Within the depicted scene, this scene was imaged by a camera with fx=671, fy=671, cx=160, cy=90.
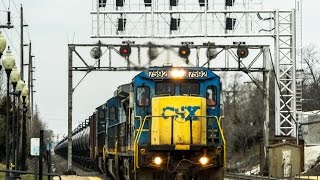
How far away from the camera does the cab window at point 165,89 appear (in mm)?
19469

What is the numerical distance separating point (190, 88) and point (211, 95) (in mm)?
670

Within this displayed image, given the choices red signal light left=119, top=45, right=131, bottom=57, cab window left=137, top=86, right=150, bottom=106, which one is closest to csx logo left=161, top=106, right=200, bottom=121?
cab window left=137, top=86, right=150, bottom=106

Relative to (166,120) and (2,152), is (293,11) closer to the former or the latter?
(166,120)

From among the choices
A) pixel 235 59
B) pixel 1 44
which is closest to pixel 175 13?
pixel 235 59

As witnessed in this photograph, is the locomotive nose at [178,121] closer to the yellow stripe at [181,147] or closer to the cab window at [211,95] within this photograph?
the yellow stripe at [181,147]

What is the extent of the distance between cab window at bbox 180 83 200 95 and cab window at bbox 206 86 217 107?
0.31m

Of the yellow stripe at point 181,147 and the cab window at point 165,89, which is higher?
the cab window at point 165,89

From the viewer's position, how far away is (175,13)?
38.3m

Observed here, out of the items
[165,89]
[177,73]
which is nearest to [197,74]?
[177,73]

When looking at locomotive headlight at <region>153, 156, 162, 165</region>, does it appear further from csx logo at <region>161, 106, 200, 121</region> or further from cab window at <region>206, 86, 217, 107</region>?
cab window at <region>206, 86, 217, 107</region>

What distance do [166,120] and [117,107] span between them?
258 inches

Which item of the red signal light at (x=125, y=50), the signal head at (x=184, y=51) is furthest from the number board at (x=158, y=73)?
the red signal light at (x=125, y=50)

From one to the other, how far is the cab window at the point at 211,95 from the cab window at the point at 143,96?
5.74ft

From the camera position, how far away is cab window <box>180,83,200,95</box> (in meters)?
19.5
